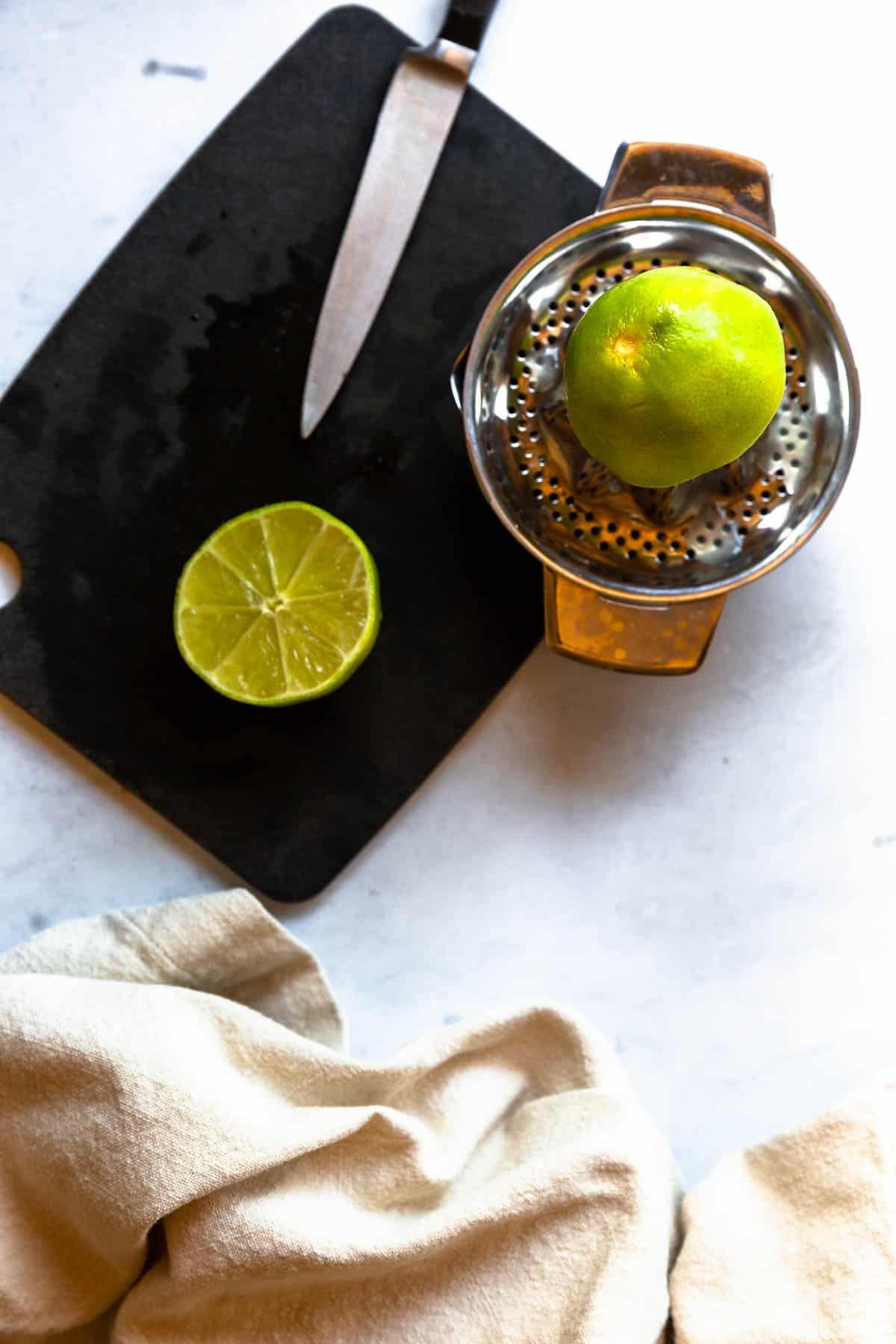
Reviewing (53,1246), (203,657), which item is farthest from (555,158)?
(53,1246)

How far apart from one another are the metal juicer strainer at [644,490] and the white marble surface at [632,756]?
10cm

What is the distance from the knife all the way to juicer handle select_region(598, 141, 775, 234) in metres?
0.16

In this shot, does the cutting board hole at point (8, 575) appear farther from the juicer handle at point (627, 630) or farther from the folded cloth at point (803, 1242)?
the folded cloth at point (803, 1242)

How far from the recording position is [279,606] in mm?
917

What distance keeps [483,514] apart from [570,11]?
0.43m

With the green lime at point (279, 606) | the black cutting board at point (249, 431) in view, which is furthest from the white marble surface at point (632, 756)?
the green lime at point (279, 606)

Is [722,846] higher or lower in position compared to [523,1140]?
higher

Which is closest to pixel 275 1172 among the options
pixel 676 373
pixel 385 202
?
pixel 676 373

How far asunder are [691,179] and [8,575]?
63 cm

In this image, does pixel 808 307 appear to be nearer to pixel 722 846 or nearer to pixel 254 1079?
pixel 722 846

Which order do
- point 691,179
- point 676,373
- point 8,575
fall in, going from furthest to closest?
point 8,575
point 691,179
point 676,373

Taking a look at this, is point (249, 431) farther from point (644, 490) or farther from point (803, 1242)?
point (803, 1242)

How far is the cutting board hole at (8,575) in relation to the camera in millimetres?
982

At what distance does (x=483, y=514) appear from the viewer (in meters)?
0.97
